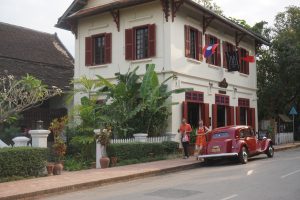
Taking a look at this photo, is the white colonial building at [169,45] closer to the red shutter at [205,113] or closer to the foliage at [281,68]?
the red shutter at [205,113]

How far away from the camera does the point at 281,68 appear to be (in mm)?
32688

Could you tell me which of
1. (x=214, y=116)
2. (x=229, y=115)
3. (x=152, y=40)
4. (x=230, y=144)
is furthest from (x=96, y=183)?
(x=229, y=115)

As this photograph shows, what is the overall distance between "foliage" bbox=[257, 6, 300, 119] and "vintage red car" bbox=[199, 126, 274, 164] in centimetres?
1443

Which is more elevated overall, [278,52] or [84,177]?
[278,52]

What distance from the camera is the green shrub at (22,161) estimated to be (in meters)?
13.5

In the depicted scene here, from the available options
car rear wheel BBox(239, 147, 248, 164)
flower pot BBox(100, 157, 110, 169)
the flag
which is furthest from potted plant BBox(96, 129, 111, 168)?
the flag

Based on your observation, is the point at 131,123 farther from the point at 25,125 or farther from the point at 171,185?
the point at 171,185

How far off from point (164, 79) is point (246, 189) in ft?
38.3

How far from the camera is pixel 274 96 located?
32.7 metres

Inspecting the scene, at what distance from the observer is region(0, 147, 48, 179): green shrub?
13500 mm

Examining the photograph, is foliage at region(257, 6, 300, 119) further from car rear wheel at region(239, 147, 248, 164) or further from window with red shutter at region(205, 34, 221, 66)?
car rear wheel at region(239, 147, 248, 164)

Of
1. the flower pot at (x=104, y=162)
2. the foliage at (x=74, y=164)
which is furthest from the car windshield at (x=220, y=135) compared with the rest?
the foliage at (x=74, y=164)

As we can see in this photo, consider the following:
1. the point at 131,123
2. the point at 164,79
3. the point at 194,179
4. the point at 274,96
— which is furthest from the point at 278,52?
the point at 194,179

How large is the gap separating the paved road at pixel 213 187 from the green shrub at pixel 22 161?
265 centimetres
